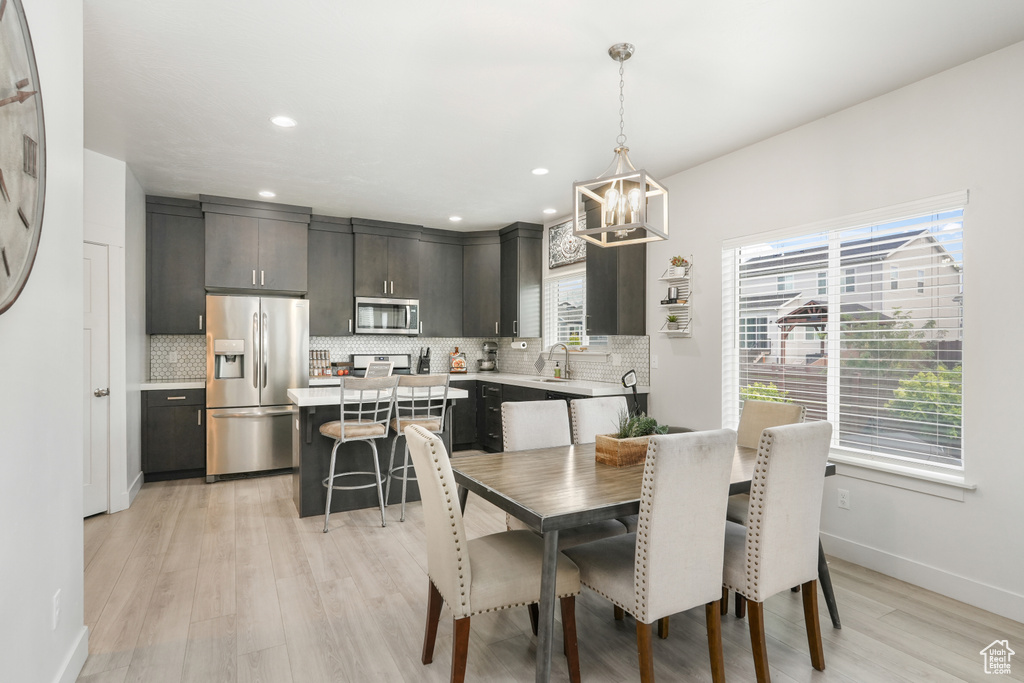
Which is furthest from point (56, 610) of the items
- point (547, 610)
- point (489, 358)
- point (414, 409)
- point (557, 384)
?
point (489, 358)

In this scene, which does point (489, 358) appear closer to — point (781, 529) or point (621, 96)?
point (621, 96)

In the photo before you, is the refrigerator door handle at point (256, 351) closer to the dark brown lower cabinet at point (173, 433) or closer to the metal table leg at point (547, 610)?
the dark brown lower cabinet at point (173, 433)

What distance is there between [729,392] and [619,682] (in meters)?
2.37

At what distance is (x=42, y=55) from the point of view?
5.40 feet

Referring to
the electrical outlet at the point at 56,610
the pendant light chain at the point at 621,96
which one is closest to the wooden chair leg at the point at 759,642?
the pendant light chain at the point at 621,96

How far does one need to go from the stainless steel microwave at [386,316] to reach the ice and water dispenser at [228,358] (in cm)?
123

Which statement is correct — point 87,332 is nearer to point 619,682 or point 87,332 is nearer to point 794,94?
point 619,682

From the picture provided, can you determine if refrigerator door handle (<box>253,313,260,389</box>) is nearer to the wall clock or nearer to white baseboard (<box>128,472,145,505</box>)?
white baseboard (<box>128,472,145,505</box>)

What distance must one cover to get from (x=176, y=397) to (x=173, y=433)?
0.32 metres

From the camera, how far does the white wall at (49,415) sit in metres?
1.42

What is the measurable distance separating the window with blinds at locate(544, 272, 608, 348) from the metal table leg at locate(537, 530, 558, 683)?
360cm

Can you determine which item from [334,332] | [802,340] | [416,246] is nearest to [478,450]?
[334,332]

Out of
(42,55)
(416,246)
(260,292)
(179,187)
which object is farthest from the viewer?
(416,246)

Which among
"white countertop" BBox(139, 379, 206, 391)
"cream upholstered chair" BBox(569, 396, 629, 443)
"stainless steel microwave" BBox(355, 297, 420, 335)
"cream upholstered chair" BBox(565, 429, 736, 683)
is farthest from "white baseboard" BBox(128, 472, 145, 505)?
"cream upholstered chair" BBox(565, 429, 736, 683)
